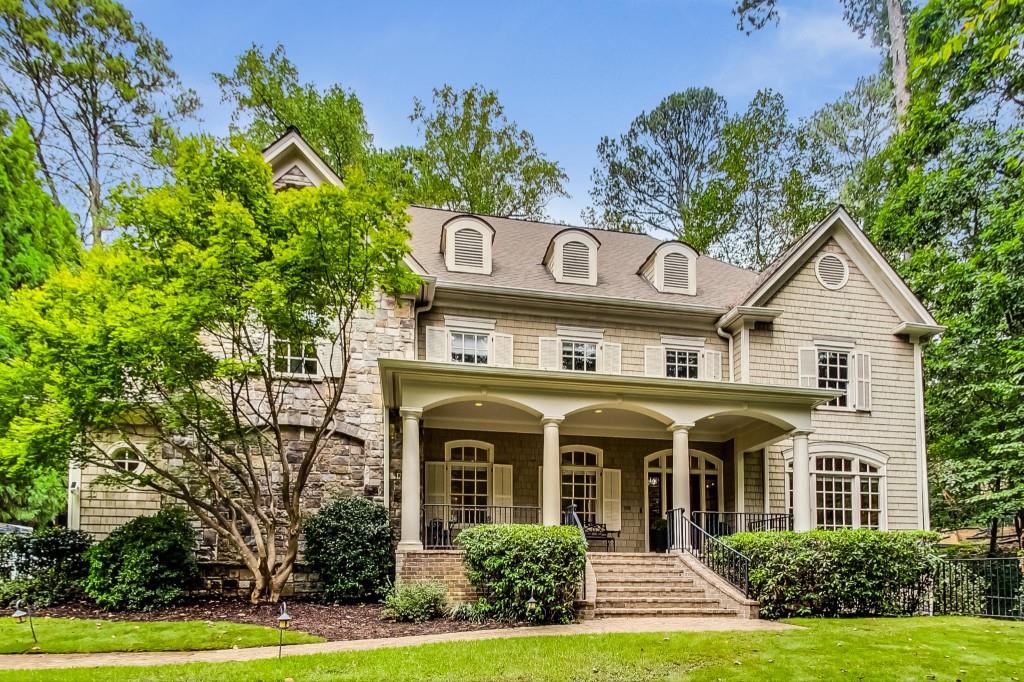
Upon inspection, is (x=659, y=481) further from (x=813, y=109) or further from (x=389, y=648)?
(x=813, y=109)

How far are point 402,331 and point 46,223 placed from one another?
10541 mm

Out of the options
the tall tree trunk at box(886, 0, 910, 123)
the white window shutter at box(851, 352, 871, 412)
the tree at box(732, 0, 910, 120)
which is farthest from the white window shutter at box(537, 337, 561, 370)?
the tall tree trunk at box(886, 0, 910, 123)

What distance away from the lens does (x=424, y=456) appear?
15797 mm

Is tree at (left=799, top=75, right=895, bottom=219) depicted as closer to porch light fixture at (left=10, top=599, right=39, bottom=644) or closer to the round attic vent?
the round attic vent

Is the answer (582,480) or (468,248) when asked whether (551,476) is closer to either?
(582,480)

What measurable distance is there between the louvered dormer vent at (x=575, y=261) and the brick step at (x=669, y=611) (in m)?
8.28

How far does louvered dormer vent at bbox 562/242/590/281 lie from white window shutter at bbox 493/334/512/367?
96.2 inches

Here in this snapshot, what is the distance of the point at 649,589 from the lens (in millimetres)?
12133

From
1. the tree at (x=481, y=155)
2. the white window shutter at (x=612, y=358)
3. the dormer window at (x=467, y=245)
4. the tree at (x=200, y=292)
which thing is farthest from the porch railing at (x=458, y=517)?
the tree at (x=481, y=155)

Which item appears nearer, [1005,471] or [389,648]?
[389,648]

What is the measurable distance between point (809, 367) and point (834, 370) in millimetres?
837

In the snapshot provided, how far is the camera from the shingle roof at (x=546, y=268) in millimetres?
16922

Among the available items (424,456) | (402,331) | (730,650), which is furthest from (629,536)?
(730,650)

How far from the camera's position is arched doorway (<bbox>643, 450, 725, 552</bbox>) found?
16656 millimetres
